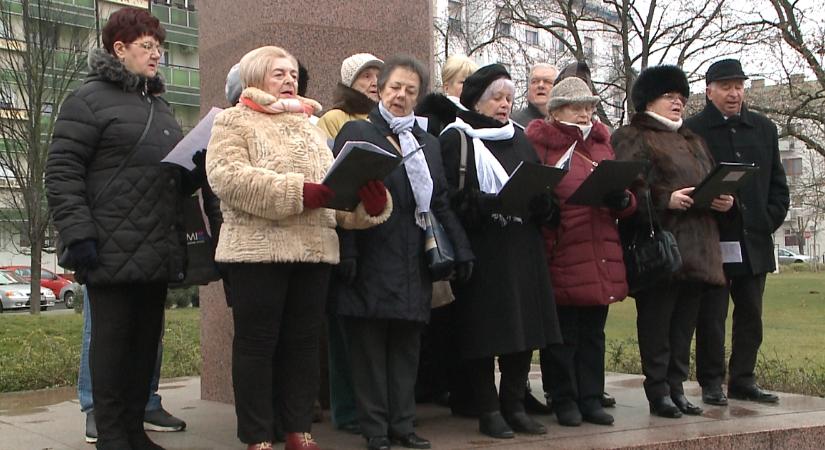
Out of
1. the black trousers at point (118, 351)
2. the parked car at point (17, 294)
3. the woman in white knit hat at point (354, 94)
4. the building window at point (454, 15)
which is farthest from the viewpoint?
the parked car at point (17, 294)

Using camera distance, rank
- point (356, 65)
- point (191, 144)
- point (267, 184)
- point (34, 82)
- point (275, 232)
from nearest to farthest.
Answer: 1. point (267, 184)
2. point (275, 232)
3. point (191, 144)
4. point (356, 65)
5. point (34, 82)

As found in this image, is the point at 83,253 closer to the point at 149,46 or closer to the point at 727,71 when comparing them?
the point at 149,46

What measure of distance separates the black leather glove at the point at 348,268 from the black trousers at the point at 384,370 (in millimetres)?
253

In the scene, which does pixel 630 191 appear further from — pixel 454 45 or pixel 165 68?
pixel 165 68

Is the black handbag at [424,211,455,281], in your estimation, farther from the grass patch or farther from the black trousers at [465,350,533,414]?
the grass patch

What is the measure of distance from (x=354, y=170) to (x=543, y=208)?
1.34m

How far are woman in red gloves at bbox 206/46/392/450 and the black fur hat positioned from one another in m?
2.24

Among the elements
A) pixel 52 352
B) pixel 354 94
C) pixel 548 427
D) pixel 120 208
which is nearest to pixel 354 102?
pixel 354 94

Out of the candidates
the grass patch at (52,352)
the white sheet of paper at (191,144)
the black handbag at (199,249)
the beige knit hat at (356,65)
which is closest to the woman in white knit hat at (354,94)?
the beige knit hat at (356,65)

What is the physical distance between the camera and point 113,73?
483cm

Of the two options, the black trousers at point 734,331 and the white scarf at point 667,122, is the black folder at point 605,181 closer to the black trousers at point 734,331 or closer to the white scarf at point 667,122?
the white scarf at point 667,122

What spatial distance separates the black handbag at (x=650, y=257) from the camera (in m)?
5.81

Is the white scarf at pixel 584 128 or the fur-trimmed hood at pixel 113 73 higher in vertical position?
the fur-trimmed hood at pixel 113 73

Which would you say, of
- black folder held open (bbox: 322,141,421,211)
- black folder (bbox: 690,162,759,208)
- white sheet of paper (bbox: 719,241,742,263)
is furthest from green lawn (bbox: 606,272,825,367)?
black folder held open (bbox: 322,141,421,211)
